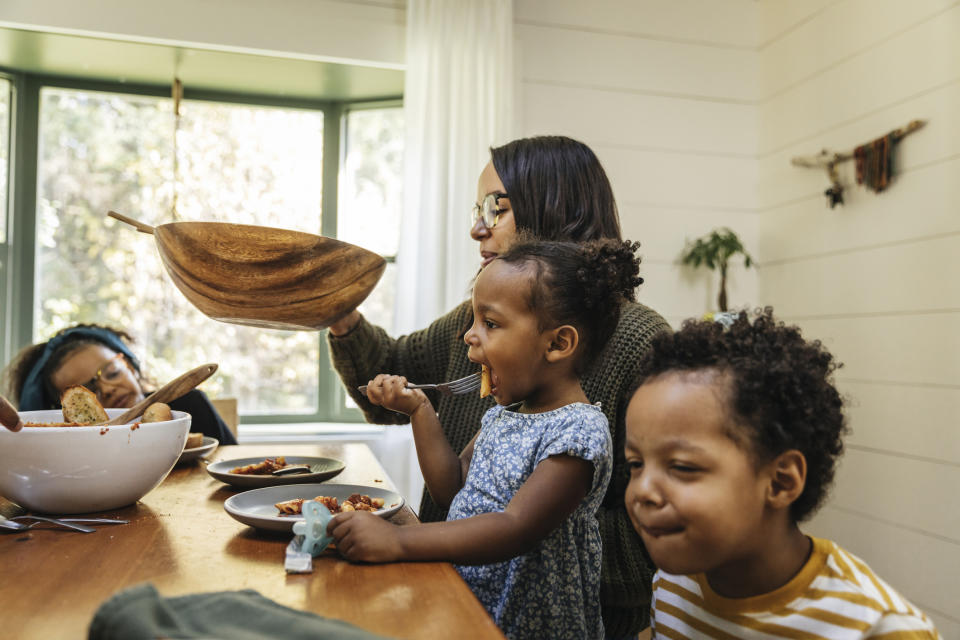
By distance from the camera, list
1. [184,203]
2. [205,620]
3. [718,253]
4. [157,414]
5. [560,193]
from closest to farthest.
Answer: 1. [205,620]
2. [157,414]
3. [560,193]
4. [718,253]
5. [184,203]

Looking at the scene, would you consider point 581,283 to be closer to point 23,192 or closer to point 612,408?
point 612,408

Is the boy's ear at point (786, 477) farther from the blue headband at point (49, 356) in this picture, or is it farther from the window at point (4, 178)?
the window at point (4, 178)

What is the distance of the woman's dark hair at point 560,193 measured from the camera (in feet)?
4.85

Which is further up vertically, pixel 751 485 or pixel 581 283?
pixel 581 283

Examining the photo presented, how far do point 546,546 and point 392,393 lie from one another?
0.35 m

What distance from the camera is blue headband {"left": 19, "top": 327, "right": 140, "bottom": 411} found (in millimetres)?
2225

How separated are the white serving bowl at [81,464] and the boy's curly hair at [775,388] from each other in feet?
2.32

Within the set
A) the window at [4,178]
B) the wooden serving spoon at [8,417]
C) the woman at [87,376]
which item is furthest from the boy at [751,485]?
the window at [4,178]

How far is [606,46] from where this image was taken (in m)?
3.36

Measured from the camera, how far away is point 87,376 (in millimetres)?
2199

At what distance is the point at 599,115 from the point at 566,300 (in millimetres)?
2353

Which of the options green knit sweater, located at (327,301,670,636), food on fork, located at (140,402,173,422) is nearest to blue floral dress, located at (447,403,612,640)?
green knit sweater, located at (327,301,670,636)

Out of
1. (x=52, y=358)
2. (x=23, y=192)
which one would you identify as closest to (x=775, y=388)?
(x=52, y=358)

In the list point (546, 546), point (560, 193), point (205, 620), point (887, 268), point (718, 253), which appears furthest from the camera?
point (718, 253)
